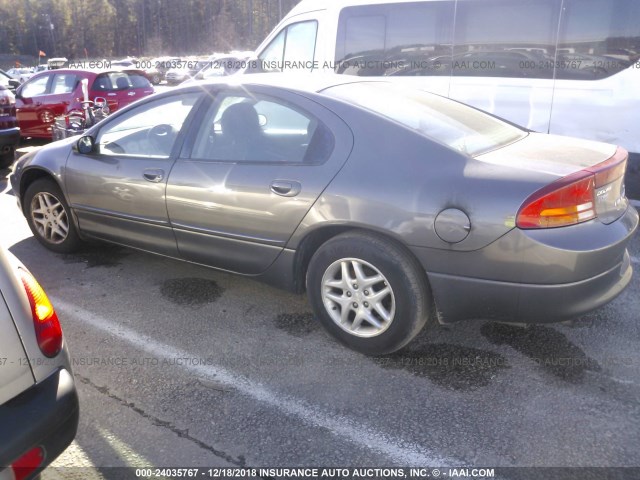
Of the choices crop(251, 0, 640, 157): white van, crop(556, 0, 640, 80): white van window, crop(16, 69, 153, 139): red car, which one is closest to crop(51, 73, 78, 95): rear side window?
crop(16, 69, 153, 139): red car

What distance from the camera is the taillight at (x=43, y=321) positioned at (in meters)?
1.91

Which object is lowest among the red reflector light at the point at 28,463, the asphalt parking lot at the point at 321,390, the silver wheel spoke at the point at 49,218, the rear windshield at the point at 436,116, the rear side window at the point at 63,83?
the asphalt parking lot at the point at 321,390

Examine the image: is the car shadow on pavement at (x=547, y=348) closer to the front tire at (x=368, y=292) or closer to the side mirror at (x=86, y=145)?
the front tire at (x=368, y=292)

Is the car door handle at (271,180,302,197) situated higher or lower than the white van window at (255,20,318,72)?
lower

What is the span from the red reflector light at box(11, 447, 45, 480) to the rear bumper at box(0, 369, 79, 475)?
0.02m

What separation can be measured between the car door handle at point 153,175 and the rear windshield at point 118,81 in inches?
298

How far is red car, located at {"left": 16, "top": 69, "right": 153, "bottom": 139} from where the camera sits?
10.1 meters

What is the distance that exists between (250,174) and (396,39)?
428 centimetres

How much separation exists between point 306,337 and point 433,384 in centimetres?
84

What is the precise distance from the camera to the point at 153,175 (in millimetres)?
3629

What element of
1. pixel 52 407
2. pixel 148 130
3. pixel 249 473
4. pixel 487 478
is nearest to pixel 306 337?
pixel 249 473

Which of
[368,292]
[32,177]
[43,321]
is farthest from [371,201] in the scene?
[32,177]

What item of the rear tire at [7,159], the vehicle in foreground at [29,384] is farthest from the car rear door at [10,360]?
the rear tire at [7,159]

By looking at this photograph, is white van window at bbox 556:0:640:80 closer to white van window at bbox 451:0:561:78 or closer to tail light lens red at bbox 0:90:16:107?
white van window at bbox 451:0:561:78
